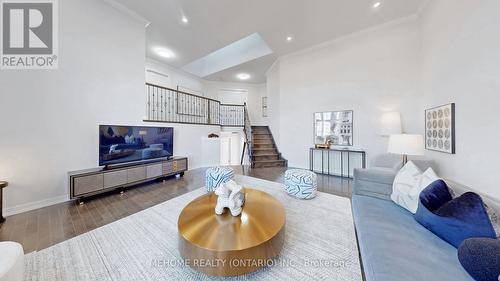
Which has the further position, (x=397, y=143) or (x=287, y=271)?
(x=397, y=143)

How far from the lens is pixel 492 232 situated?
41.8 inches

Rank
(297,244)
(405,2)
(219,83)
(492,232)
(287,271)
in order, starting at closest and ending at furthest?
(492,232), (287,271), (297,244), (405,2), (219,83)

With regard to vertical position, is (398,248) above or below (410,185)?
below

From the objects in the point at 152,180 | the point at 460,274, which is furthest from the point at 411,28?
the point at 152,180

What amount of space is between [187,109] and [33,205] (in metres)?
4.86

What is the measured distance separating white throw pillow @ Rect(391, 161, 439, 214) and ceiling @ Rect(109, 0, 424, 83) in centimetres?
343

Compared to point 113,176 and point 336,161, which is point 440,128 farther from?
point 113,176

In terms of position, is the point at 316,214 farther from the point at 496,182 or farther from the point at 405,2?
the point at 405,2

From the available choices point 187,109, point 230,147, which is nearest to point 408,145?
point 230,147

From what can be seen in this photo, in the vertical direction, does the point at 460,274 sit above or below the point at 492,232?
below

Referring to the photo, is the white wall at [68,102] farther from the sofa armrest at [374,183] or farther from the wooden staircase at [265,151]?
the sofa armrest at [374,183]

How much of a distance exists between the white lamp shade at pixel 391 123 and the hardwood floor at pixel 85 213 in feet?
4.76

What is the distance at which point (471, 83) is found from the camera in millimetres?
1918

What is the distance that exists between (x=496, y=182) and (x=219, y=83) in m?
8.24
